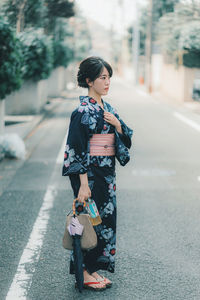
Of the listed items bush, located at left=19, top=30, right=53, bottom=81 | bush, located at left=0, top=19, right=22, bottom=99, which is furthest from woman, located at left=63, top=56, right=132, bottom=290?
bush, located at left=19, top=30, right=53, bottom=81

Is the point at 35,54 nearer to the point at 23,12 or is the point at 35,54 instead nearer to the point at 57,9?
the point at 23,12

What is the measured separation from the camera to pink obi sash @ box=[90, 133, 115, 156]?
382 centimetres

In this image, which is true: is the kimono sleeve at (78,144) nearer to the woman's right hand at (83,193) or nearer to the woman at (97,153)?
the woman at (97,153)

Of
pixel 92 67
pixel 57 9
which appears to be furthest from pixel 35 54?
pixel 92 67

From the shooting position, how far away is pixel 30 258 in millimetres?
4695

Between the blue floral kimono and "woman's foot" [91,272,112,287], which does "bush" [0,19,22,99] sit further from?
"woman's foot" [91,272,112,287]

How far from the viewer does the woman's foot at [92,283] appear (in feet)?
13.1

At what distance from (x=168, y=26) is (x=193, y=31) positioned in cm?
434

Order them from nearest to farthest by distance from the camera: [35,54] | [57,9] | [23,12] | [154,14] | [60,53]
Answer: [35,54] < [23,12] < [57,9] < [60,53] < [154,14]

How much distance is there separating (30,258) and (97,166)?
1.36 metres

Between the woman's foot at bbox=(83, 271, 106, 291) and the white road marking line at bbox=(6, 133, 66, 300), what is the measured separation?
0.46 meters

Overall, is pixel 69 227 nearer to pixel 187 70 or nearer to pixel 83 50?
pixel 187 70

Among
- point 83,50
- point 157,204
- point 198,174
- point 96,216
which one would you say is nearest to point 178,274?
point 96,216

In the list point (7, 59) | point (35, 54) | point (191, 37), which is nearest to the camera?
point (7, 59)
